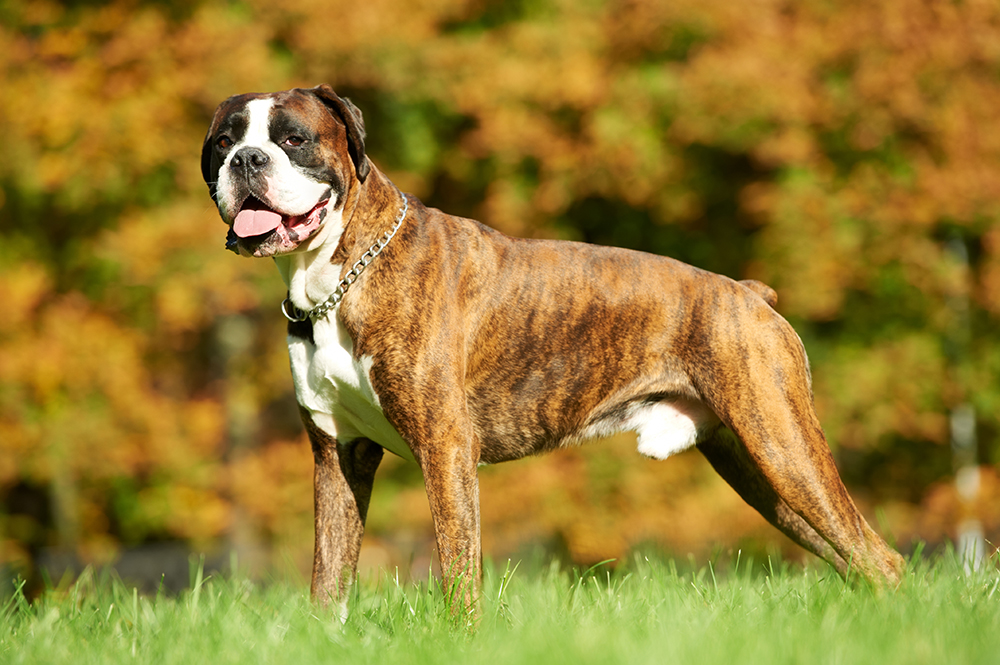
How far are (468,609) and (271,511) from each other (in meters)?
7.04

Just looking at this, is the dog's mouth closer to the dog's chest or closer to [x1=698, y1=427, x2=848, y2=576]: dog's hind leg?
the dog's chest

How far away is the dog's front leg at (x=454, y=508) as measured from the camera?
3.31m

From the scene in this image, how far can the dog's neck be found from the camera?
11.5 feet

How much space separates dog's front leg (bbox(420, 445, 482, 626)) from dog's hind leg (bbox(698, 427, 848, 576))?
119 centimetres

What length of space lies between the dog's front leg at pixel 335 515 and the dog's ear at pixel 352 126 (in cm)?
101

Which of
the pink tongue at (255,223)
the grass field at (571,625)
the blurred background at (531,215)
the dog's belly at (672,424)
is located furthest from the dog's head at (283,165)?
the blurred background at (531,215)

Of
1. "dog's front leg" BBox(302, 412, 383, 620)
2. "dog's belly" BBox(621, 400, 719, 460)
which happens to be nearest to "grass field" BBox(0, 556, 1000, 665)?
"dog's front leg" BBox(302, 412, 383, 620)

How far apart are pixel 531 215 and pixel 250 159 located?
6.54 m

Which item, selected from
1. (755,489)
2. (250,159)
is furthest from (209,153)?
(755,489)

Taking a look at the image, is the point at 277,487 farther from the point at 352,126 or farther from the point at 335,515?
the point at 352,126

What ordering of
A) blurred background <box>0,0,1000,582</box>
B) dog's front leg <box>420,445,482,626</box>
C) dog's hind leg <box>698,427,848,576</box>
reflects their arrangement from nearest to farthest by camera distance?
dog's front leg <box>420,445,482,626</box>
dog's hind leg <box>698,427,848,576</box>
blurred background <box>0,0,1000,582</box>

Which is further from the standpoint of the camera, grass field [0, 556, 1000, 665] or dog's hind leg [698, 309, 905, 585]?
dog's hind leg [698, 309, 905, 585]

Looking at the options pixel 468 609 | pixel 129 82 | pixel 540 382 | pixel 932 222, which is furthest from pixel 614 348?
pixel 129 82

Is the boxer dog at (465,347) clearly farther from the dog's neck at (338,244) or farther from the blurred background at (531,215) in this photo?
the blurred background at (531,215)
